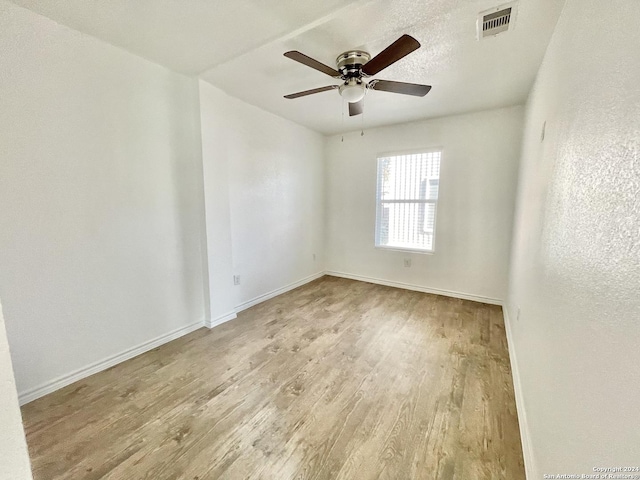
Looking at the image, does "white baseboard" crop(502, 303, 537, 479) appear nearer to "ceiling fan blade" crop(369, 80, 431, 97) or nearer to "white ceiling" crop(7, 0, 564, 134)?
"ceiling fan blade" crop(369, 80, 431, 97)

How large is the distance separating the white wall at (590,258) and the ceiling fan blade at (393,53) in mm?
742

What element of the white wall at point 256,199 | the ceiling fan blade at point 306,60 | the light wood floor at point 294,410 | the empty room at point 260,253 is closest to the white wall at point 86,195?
the empty room at point 260,253

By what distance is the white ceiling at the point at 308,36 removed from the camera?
1627mm

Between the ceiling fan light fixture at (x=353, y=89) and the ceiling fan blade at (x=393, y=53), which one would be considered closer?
the ceiling fan blade at (x=393, y=53)

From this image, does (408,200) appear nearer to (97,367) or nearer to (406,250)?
(406,250)

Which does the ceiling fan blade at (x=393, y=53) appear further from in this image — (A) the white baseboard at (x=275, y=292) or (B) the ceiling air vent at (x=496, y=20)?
(A) the white baseboard at (x=275, y=292)

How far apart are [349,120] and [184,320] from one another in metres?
3.31

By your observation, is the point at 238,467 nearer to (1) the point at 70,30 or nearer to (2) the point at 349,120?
(1) the point at 70,30

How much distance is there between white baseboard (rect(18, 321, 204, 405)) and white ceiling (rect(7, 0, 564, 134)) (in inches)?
99.1

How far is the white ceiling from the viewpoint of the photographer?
5.34ft

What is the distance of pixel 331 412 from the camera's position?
173 centimetres

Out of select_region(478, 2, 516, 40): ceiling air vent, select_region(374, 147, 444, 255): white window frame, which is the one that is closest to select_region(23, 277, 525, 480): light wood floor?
select_region(374, 147, 444, 255): white window frame

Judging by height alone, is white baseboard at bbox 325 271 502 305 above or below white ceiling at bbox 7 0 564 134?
below

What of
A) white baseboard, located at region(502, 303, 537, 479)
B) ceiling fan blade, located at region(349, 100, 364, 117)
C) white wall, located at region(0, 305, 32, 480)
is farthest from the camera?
ceiling fan blade, located at region(349, 100, 364, 117)
